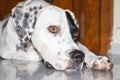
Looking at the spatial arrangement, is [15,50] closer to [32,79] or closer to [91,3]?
[32,79]

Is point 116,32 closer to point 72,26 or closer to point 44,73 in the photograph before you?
point 72,26

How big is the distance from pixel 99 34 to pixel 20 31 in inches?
24.2

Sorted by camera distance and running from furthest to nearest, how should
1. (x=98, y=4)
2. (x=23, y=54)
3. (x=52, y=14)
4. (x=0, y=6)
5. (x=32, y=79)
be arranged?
(x=0, y=6), (x=98, y=4), (x=23, y=54), (x=52, y=14), (x=32, y=79)

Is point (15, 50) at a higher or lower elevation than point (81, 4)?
lower

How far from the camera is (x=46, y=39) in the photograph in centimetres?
159

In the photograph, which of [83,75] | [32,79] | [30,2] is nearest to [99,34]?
[30,2]

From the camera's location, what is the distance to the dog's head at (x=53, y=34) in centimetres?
149

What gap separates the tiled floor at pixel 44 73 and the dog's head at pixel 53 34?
1.6 inches

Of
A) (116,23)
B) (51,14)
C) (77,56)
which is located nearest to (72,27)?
(51,14)

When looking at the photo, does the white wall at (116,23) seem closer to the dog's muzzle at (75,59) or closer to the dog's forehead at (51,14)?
the dog's forehead at (51,14)

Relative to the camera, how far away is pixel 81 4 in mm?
2180

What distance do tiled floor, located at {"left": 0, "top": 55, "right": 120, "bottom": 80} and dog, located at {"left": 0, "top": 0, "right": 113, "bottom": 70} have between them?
0.11ft

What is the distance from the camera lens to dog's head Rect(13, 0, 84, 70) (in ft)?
4.90

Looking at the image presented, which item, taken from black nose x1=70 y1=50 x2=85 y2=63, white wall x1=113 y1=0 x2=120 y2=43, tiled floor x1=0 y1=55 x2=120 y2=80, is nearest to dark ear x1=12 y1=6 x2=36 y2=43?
tiled floor x1=0 y1=55 x2=120 y2=80
